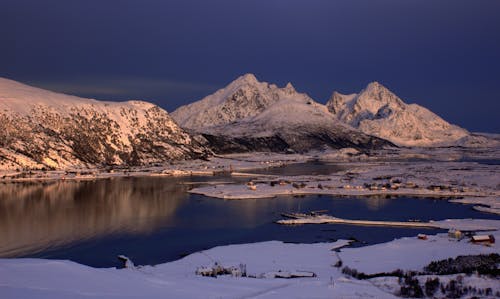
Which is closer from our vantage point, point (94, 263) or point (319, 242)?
point (94, 263)

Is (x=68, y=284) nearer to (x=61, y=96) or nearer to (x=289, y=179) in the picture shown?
(x=289, y=179)

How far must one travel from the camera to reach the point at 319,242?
3950 centimetres

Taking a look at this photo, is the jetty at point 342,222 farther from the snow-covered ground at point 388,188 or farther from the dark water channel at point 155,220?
the snow-covered ground at point 388,188

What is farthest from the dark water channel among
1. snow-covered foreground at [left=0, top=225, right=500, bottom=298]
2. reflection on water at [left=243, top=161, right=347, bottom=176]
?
reflection on water at [left=243, top=161, right=347, bottom=176]

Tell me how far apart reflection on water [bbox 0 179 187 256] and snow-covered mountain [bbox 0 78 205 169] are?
25990mm

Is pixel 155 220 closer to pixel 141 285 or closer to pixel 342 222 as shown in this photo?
pixel 342 222

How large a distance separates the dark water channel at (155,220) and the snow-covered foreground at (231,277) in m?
5.94

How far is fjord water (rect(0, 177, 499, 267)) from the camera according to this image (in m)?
38.2

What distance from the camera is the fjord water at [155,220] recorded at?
125 ft

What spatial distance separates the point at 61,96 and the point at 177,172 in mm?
51589

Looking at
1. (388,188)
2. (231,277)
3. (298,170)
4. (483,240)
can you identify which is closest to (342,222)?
(483,240)

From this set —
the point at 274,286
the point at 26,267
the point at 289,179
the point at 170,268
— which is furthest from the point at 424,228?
the point at 289,179

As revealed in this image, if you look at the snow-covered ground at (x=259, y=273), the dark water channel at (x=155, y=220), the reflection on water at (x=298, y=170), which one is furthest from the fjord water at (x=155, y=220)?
the reflection on water at (x=298, y=170)

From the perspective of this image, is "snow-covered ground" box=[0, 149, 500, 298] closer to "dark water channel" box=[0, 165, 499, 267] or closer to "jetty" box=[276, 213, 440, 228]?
"jetty" box=[276, 213, 440, 228]
